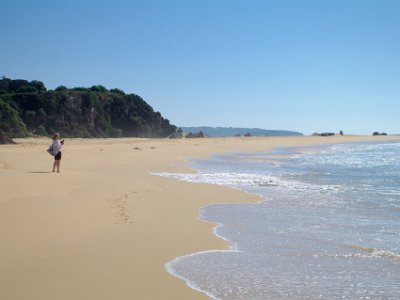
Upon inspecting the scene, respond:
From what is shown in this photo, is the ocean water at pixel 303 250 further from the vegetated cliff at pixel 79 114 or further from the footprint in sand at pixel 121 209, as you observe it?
Answer: the vegetated cliff at pixel 79 114

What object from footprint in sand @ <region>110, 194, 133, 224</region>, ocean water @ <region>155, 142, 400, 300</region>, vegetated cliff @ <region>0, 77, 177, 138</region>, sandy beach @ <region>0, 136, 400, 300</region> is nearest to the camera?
sandy beach @ <region>0, 136, 400, 300</region>

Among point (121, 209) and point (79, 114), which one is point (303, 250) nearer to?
point (121, 209)

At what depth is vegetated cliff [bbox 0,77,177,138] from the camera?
49.7 meters

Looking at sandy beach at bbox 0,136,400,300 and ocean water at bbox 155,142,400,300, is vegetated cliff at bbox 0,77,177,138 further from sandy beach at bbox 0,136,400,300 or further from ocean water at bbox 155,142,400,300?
ocean water at bbox 155,142,400,300

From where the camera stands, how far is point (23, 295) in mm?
4039

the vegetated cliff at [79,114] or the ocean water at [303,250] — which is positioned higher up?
the vegetated cliff at [79,114]

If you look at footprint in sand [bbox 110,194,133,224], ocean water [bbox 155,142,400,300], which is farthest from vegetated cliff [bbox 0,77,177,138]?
ocean water [bbox 155,142,400,300]

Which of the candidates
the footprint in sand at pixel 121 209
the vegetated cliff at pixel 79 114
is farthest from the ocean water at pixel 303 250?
the vegetated cliff at pixel 79 114

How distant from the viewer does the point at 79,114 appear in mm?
54125

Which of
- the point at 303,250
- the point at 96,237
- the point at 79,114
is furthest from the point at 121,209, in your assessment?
the point at 79,114

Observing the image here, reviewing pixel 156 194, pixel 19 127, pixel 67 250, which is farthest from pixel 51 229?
pixel 19 127

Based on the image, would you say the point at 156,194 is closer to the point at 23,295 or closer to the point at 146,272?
the point at 146,272

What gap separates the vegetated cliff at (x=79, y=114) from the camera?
49.7 m

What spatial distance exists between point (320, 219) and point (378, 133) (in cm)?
8862
